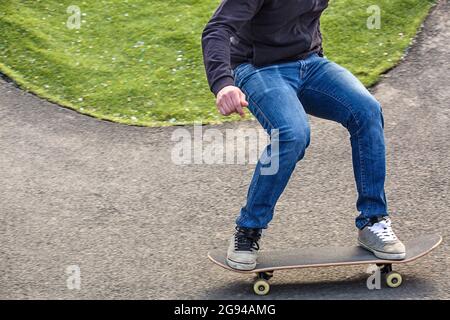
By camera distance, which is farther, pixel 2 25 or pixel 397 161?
pixel 2 25

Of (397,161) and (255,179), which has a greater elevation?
(255,179)

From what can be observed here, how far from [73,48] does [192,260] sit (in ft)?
10.8

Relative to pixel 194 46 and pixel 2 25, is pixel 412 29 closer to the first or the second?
pixel 194 46

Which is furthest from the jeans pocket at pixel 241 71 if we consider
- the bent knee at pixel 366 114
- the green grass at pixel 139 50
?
the green grass at pixel 139 50

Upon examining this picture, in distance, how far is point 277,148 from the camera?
425 cm

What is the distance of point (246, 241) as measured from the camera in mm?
4504

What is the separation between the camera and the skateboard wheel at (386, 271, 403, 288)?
14.7 feet

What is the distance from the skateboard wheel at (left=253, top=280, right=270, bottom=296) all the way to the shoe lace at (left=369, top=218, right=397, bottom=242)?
63 centimetres

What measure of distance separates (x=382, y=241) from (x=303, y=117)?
0.80m

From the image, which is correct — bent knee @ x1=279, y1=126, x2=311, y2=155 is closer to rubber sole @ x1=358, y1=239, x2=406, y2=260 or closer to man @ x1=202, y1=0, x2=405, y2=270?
man @ x1=202, y1=0, x2=405, y2=270

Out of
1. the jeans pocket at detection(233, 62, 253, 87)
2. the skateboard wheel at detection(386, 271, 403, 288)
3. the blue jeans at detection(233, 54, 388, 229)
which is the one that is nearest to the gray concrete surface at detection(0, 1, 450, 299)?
the skateboard wheel at detection(386, 271, 403, 288)

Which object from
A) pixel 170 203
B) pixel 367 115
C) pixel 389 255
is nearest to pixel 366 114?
pixel 367 115

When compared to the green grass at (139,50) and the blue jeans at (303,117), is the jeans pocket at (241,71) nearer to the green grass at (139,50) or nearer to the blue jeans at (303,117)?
the blue jeans at (303,117)
